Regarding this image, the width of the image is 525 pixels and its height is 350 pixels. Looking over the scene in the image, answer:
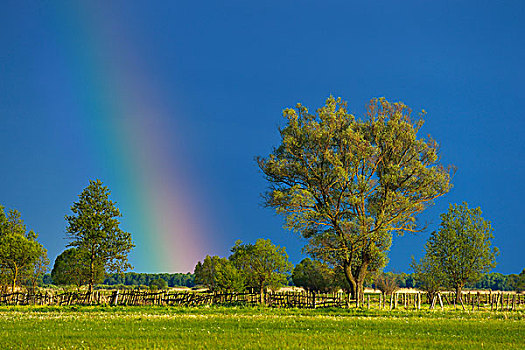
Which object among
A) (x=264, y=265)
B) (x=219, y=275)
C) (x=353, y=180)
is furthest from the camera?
(x=264, y=265)

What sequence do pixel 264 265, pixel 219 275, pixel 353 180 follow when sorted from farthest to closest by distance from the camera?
pixel 264 265 → pixel 219 275 → pixel 353 180

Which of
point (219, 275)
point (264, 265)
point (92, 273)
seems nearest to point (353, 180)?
point (92, 273)

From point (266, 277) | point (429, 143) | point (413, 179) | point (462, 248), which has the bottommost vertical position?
point (266, 277)

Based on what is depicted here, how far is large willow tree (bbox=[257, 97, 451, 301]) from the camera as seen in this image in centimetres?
4197

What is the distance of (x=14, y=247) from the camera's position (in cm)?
5791

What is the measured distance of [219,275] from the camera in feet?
255

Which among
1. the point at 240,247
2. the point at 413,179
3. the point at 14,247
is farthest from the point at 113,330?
the point at 240,247

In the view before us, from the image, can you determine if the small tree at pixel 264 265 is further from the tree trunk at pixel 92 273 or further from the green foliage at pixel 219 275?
the tree trunk at pixel 92 273

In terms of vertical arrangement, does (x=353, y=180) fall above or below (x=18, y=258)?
above

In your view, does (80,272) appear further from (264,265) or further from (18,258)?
(264,265)

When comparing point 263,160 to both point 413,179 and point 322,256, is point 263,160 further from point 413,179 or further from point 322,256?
point 413,179

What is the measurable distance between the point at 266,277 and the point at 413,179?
168 ft

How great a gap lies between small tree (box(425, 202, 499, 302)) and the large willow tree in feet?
50.8

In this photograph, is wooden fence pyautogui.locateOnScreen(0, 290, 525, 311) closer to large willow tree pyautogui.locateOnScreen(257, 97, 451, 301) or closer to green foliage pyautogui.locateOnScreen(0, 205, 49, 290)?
large willow tree pyautogui.locateOnScreen(257, 97, 451, 301)
